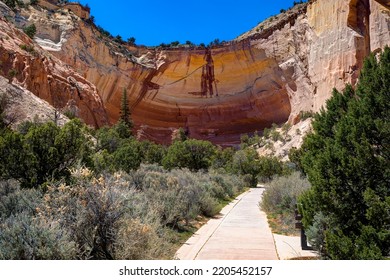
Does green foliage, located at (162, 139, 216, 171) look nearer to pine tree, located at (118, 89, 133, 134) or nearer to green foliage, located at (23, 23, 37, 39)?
pine tree, located at (118, 89, 133, 134)

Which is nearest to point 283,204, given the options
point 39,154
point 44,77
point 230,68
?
point 39,154

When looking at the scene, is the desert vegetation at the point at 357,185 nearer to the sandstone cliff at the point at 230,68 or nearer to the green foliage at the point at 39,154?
the green foliage at the point at 39,154

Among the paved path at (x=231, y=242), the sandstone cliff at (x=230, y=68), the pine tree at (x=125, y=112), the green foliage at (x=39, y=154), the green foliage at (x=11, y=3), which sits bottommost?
the paved path at (x=231, y=242)

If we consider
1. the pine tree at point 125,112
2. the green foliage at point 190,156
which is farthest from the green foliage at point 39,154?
the pine tree at point 125,112

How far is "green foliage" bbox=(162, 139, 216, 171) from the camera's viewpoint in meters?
25.7

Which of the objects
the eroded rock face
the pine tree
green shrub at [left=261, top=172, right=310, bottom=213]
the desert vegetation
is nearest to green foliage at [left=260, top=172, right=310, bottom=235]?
green shrub at [left=261, top=172, right=310, bottom=213]

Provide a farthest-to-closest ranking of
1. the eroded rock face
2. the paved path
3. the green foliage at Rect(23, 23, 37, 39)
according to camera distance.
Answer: the green foliage at Rect(23, 23, 37, 39), the eroded rock face, the paved path

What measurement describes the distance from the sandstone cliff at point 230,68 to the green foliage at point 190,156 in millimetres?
18764

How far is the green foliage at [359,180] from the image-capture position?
4.78 meters

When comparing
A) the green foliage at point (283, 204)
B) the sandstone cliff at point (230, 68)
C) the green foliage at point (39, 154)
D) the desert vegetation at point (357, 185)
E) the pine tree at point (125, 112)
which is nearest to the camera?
the desert vegetation at point (357, 185)

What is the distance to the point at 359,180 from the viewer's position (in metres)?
5.43

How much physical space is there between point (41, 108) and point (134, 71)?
25272 millimetres

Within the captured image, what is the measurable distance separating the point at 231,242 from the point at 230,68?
45.4 meters

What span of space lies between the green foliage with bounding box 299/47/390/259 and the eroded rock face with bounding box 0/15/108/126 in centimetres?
2733
